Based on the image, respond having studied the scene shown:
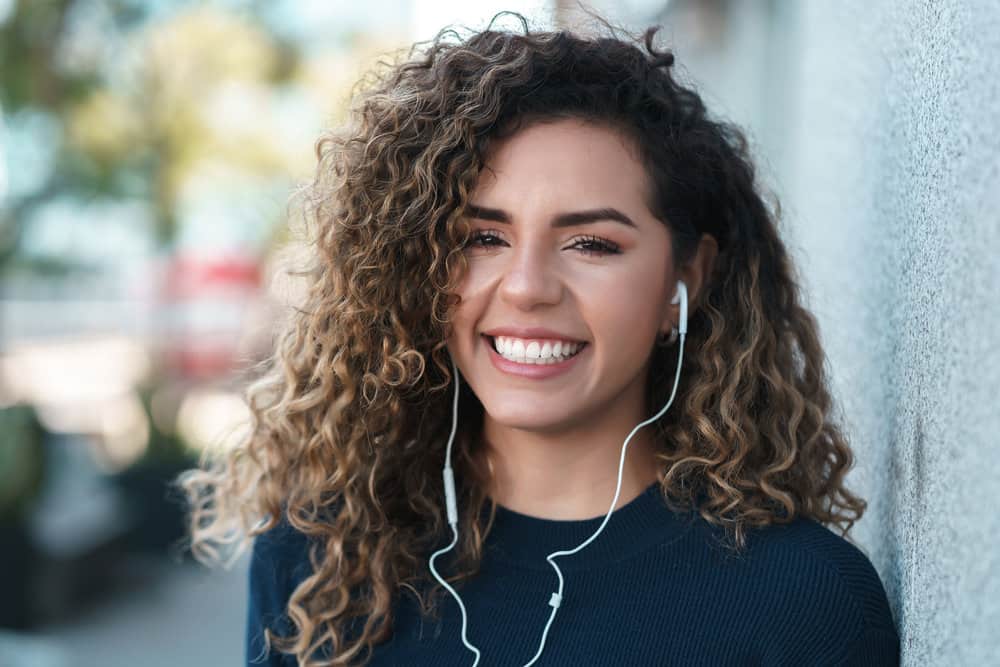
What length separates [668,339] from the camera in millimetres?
2172

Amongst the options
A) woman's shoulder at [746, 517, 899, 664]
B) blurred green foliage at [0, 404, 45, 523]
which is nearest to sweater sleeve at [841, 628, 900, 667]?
woman's shoulder at [746, 517, 899, 664]

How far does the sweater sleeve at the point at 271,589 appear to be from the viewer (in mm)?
2254

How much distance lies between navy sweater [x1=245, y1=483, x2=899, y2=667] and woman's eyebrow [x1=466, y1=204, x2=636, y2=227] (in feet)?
1.63

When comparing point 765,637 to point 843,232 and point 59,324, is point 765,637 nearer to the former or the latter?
point 843,232

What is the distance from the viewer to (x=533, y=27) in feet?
7.17

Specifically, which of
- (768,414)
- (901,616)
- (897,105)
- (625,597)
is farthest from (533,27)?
(901,616)

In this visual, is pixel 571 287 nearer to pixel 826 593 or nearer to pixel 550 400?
pixel 550 400

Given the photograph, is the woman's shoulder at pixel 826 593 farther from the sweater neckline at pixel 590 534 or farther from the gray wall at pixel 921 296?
the sweater neckline at pixel 590 534

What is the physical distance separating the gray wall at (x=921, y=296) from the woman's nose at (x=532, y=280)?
549 mm

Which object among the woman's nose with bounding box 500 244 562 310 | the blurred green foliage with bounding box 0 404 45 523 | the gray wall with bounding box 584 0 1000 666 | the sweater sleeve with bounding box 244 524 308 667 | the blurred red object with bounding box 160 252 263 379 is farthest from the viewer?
the blurred red object with bounding box 160 252 263 379

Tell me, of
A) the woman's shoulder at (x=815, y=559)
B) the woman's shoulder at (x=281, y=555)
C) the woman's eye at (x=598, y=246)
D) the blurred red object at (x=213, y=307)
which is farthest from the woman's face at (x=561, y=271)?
the blurred red object at (x=213, y=307)

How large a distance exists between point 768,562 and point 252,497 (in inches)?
43.3

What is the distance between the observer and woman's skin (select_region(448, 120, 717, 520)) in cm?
192

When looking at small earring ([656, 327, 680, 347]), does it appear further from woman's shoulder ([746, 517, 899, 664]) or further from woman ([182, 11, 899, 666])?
woman's shoulder ([746, 517, 899, 664])
